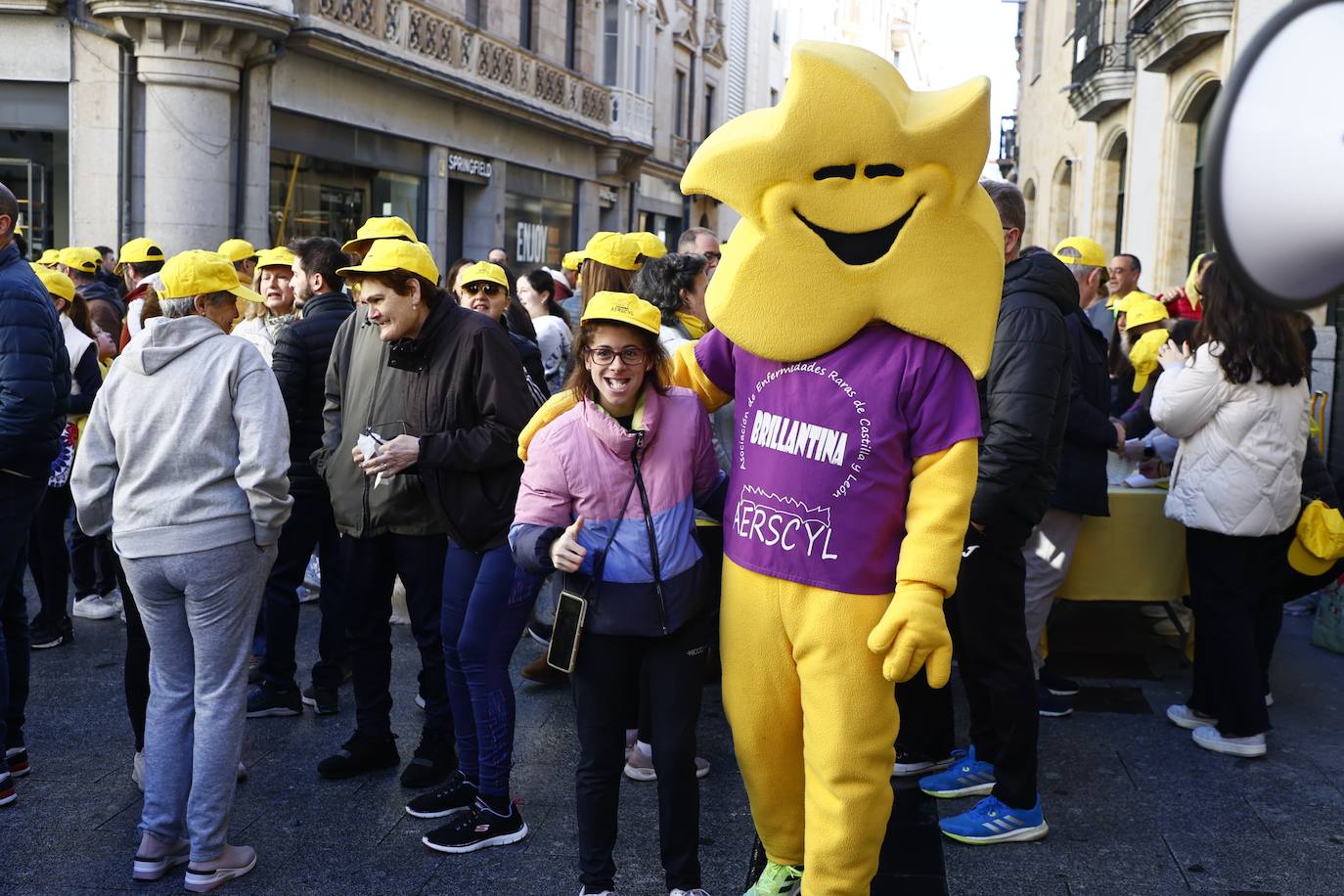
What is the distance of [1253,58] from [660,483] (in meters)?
2.26

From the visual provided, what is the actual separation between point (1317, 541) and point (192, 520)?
426 cm

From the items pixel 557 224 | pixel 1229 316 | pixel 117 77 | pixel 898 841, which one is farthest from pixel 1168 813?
pixel 557 224

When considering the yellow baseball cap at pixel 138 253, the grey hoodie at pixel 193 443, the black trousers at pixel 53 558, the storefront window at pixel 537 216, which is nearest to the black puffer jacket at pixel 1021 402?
the grey hoodie at pixel 193 443

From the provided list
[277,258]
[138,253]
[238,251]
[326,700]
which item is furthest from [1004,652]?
[138,253]

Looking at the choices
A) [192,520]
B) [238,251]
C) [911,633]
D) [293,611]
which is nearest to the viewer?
[911,633]

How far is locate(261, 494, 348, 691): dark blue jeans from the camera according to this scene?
5305 millimetres

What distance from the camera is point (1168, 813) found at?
14.4 ft

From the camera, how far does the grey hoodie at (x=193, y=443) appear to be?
12.3 feet

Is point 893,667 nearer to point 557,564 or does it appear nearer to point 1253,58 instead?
point 557,564

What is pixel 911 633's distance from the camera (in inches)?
117

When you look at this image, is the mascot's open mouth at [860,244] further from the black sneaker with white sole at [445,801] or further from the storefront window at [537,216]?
the storefront window at [537,216]

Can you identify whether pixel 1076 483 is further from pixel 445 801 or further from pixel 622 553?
pixel 445 801

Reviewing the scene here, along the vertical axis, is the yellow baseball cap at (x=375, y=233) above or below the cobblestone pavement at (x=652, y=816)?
above

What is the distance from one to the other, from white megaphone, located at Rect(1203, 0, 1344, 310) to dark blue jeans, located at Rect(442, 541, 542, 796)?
9.49 feet
